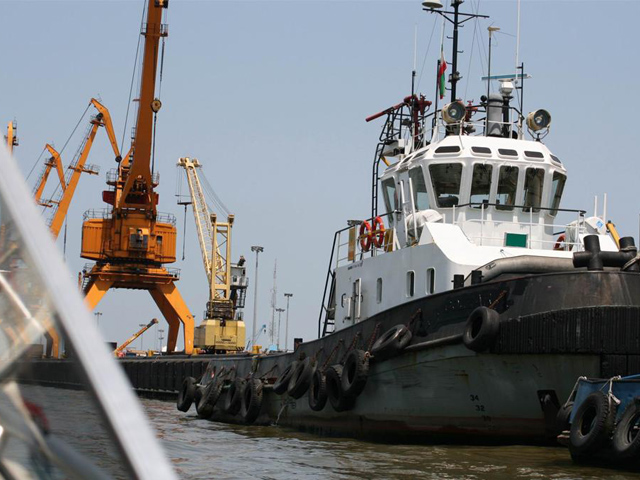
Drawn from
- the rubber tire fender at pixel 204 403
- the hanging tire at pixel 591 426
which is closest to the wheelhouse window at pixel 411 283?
the hanging tire at pixel 591 426

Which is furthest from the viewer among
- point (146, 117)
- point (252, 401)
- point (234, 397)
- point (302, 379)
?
point (146, 117)

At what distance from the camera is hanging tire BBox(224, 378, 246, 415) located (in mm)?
15773

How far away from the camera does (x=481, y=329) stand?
9.67m

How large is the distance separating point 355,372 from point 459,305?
172 cm

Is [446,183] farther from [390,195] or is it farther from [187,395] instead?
[187,395]

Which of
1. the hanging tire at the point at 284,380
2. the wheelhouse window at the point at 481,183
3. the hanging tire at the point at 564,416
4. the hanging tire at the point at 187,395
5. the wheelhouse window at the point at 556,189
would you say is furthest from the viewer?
the hanging tire at the point at 187,395

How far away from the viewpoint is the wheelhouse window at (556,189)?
44.8ft

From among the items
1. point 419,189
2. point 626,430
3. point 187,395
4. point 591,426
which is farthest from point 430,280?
point 187,395

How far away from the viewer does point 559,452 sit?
10.0 meters

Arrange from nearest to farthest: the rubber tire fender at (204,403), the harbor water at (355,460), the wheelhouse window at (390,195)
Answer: the harbor water at (355,460)
the wheelhouse window at (390,195)
the rubber tire fender at (204,403)

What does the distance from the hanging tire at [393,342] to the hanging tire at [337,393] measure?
96cm

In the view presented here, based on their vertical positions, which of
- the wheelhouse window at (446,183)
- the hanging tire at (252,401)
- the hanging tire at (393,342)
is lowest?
the hanging tire at (252,401)

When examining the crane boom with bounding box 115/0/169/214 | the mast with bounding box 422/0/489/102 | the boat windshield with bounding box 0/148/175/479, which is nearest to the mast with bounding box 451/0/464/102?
the mast with bounding box 422/0/489/102

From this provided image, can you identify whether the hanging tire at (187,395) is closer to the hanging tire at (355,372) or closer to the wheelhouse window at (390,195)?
the wheelhouse window at (390,195)
